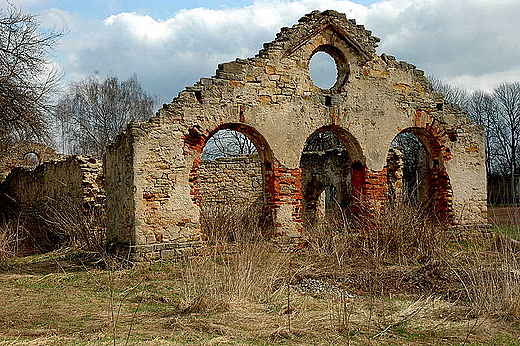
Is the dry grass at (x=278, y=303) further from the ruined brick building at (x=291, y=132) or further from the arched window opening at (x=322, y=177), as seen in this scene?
the arched window opening at (x=322, y=177)

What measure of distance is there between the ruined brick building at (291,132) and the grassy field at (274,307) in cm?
184

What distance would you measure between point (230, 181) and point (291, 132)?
624 cm

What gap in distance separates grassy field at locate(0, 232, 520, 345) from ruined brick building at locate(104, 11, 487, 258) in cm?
184

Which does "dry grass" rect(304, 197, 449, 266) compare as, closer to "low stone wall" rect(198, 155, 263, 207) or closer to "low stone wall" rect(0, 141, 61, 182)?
"low stone wall" rect(198, 155, 263, 207)

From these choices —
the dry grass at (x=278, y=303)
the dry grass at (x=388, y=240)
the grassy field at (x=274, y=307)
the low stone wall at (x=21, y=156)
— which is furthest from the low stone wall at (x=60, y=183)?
the dry grass at (x=388, y=240)

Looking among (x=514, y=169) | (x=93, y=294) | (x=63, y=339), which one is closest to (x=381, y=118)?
(x=93, y=294)

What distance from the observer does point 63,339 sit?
511cm

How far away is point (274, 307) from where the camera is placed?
253 inches

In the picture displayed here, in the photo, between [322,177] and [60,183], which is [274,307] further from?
[322,177]

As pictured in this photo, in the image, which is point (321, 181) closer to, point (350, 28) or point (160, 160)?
point (350, 28)

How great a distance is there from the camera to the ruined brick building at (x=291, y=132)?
10.4 metres

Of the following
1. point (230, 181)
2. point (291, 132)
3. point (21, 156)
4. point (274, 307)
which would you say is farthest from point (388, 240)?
point (21, 156)

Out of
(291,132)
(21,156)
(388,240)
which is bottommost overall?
(388,240)

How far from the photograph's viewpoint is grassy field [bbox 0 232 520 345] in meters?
5.40
